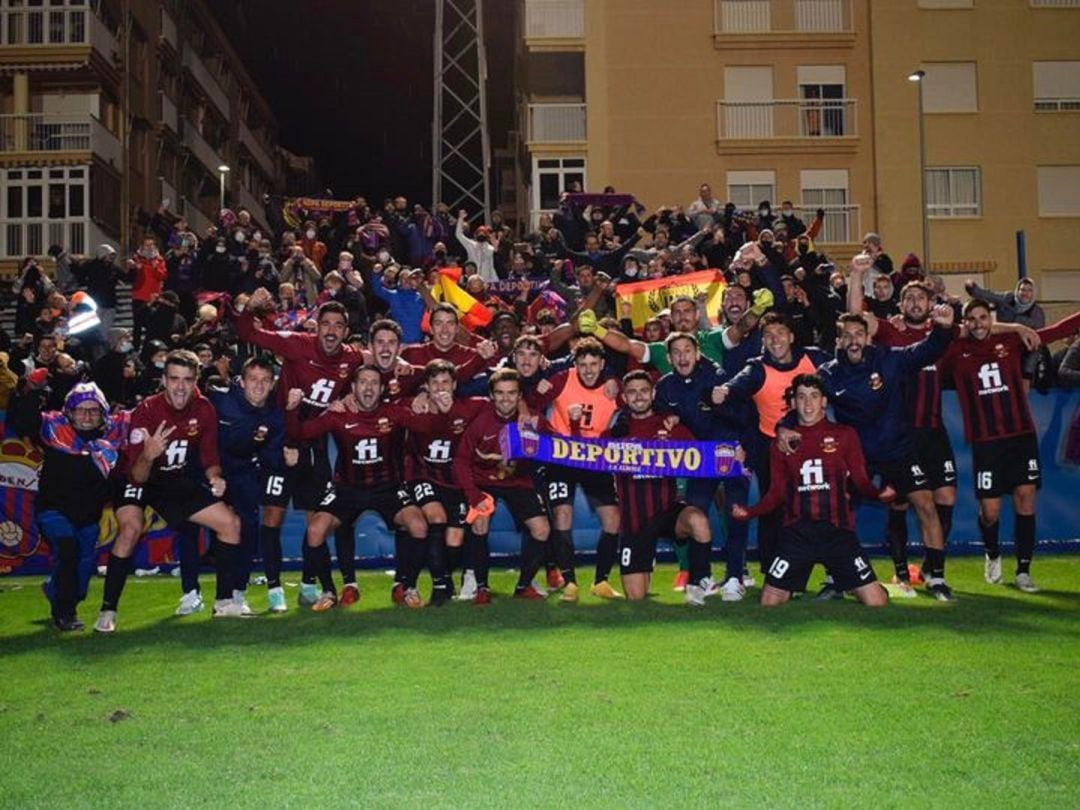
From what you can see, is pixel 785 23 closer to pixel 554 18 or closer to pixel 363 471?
pixel 554 18

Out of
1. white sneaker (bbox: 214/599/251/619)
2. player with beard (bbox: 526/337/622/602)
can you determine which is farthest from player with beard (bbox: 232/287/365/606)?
player with beard (bbox: 526/337/622/602)

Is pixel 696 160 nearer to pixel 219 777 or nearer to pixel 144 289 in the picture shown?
pixel 144 289

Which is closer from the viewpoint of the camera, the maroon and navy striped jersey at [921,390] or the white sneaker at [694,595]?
the white sneaker at [694,595]

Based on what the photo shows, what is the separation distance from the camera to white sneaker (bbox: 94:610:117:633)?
993 cm

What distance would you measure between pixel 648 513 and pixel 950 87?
32.1 meters

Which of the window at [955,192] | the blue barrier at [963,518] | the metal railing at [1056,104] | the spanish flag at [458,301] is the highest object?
the metal railing at [1056,104]

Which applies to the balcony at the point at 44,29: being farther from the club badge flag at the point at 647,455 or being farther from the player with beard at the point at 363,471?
the club badge flag at the point at 647,455

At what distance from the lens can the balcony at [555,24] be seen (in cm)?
3931

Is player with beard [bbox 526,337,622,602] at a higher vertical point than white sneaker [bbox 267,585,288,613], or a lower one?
higher

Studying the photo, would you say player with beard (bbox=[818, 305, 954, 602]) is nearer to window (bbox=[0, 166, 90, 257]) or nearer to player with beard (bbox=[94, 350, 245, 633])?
player with beard (bbox=[94, 350, 245, 633])

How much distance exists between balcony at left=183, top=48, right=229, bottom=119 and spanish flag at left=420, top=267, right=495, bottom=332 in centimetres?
3836

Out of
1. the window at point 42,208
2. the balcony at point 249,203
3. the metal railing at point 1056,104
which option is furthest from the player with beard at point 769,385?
the balcony at point 249,203

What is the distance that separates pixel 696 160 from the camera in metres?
38.6

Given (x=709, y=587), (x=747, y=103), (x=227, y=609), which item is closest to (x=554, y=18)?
(x=747, y=103)
